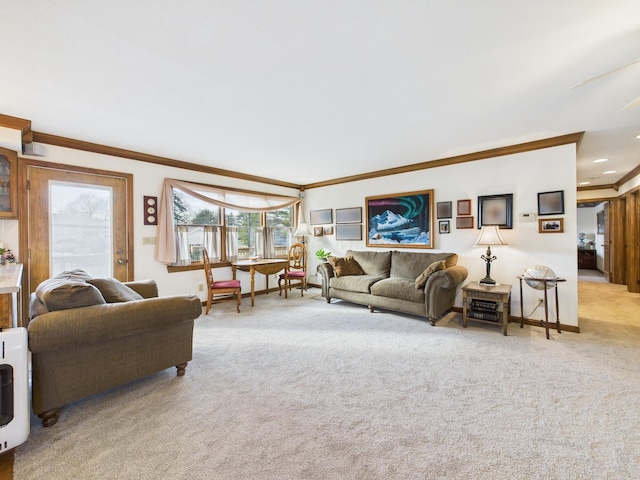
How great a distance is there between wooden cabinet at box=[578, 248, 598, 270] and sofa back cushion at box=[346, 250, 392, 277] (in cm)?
813

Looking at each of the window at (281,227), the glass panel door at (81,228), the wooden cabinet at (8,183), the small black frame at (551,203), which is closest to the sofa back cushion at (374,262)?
the window at (281,227)

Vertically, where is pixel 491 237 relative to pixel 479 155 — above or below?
below

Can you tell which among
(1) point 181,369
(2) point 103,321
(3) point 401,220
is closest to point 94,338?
(2) point 103,321

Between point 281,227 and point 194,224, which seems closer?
point 194,224

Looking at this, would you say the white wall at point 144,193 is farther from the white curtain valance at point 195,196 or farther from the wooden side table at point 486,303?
the wooden side table at point 486,303

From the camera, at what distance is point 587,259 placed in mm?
8742

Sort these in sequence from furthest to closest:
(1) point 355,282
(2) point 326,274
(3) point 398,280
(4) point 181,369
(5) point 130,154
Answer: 1. (2) point 326,274
2. (1) point 355,282
3. (3) point 398,280
4. (5) point 130,154
5. (4) point 181,369

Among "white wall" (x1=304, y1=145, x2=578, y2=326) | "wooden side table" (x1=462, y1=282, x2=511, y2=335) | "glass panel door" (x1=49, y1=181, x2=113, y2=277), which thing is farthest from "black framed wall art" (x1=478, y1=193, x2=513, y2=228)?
"glass panel door" (x1=49, y1=181, x2=113, y2=277)

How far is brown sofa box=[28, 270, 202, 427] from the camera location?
5.58 ft

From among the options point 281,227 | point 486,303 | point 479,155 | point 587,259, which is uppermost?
point 479,155

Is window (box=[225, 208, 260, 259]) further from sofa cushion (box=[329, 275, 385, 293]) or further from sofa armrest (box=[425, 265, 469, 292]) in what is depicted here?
sofa armrest (box=[425, 265, 469, 292])

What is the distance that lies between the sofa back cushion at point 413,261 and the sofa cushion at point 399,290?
0.63 ft

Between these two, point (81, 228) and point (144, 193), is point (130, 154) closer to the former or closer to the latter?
point (144, 193)

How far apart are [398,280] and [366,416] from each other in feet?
8.44
